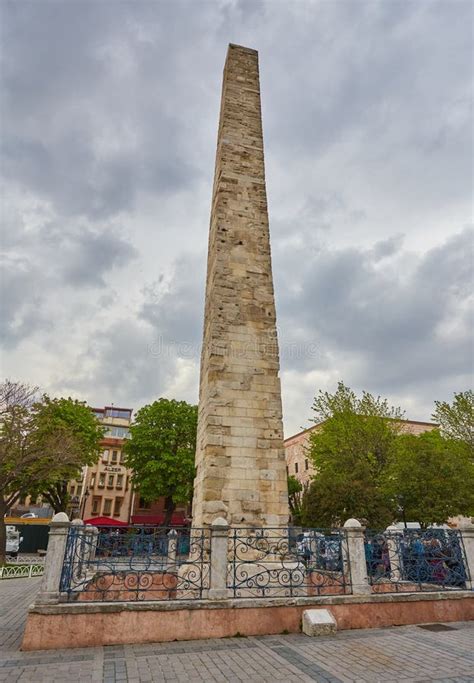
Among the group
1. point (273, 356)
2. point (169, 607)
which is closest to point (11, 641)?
point (169, 607)

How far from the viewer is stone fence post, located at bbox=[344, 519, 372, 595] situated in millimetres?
7336

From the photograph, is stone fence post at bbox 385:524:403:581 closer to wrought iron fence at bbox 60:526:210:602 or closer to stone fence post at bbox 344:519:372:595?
stone fence post at bbox 344:519:372:595

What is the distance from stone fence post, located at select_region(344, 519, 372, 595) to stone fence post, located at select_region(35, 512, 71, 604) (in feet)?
16.0

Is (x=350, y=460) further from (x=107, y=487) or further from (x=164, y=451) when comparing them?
(x=107, y=487)

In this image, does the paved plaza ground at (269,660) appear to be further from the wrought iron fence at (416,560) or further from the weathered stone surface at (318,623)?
the wrought iron fence at (416,560)

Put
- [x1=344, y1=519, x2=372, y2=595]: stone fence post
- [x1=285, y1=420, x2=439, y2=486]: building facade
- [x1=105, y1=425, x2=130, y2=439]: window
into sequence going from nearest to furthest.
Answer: [x1=344, y1=519, x2=372, y2=595]: stone fence post, [x1=285, y1=420, x2=439, y2=486]: building facade, [x1=105, y1=425, x2=130, y2=439]: window

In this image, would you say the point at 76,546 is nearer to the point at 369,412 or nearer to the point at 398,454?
the point at 398,454

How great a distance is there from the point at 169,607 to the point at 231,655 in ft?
4.04

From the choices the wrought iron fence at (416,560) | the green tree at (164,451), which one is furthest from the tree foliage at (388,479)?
the wrought iron fence at (416,560)

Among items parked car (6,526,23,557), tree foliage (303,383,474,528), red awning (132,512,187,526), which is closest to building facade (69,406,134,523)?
red awning (132,512,187,526)

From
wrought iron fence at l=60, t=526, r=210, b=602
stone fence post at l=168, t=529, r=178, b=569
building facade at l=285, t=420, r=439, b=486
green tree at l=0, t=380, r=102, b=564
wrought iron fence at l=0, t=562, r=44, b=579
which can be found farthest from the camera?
building facade at l=285, t=420, r=439, b=486

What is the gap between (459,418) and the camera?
85.0 feet

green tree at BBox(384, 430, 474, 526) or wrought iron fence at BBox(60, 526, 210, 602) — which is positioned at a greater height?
green tree at BBox(384, 430, 474, 526)

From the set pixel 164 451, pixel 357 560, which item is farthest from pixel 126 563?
pixel 164 451
